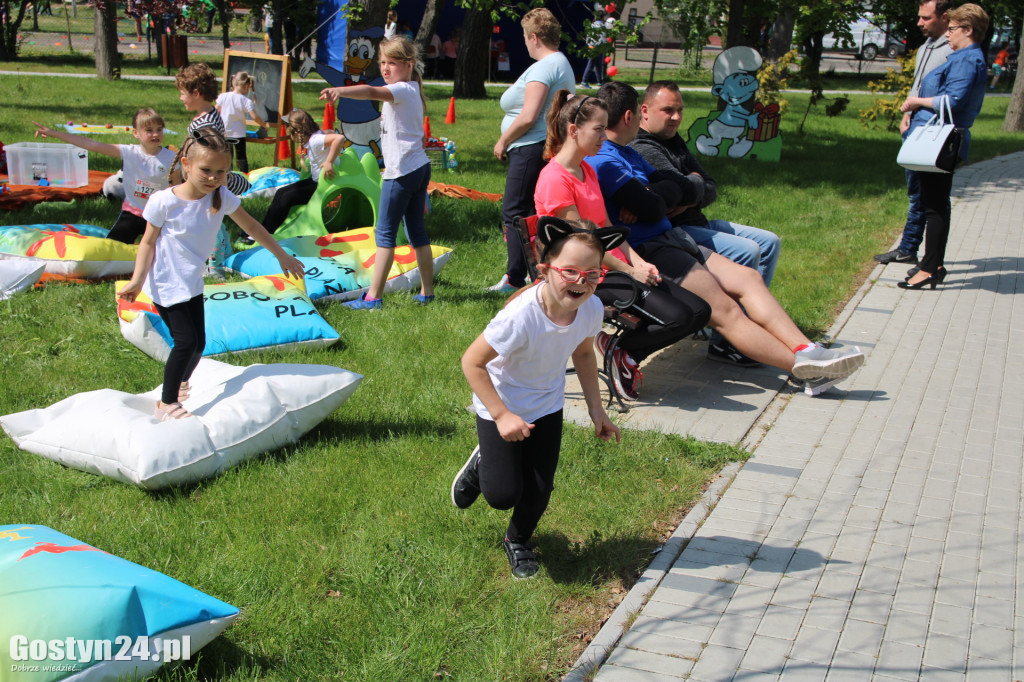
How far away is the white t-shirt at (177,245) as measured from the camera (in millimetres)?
4375

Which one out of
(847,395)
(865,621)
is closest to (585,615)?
(865,621)

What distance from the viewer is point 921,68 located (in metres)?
8.14

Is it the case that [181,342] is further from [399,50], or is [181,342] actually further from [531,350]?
[399,50]

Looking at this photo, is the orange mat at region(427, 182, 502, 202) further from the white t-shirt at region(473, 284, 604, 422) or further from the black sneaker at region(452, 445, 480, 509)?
the white t-shirt at region(473, 284, 604, 422)

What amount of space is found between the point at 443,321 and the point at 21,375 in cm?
275

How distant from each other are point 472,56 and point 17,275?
17982mm

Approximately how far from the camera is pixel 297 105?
1997 cm

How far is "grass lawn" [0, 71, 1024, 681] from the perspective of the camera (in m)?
3.12

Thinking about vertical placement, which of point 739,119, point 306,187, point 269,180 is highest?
point 739,119

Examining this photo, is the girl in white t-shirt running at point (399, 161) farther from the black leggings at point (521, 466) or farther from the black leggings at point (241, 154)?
the black leggings at point (241, 154)

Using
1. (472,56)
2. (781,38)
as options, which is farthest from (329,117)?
(781,38)

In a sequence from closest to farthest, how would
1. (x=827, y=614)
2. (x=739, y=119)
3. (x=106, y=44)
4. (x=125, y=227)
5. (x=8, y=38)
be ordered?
(x=827, y=614) → (x=125, y=227) → (x=739, y=119) → (x=106, y=44) → (x=8, y=38)

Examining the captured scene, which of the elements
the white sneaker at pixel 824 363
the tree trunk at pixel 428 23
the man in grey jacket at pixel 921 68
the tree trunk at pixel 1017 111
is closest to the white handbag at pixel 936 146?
the man in grey jacket at pixel 921 68

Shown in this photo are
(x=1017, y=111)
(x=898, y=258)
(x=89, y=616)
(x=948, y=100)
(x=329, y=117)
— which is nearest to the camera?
(x=89, y=616)
